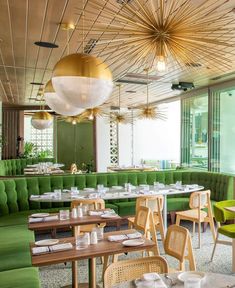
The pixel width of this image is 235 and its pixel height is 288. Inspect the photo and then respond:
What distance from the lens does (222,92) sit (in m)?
7.55

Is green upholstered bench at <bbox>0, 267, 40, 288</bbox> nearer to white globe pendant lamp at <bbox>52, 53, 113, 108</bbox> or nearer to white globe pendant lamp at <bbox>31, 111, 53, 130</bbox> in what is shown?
white globe pendant lamp at <bbox>52, 53, 113, 108</bbox>

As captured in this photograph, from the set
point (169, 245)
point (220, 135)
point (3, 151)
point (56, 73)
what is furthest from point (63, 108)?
point (3, 151)

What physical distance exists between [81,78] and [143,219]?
1791 millimetres

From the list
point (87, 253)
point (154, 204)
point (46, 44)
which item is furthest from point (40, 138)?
point (87, 253)

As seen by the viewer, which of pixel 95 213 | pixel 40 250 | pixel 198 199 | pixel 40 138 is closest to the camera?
pixel 40 250

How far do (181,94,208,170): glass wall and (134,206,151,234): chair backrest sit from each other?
16.1ft

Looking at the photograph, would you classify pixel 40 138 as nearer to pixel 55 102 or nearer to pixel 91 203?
pixel 91 203

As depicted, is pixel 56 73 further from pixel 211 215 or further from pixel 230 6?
pixel 211 215

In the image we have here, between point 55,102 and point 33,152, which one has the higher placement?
point 55,102

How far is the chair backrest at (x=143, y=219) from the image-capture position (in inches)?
133

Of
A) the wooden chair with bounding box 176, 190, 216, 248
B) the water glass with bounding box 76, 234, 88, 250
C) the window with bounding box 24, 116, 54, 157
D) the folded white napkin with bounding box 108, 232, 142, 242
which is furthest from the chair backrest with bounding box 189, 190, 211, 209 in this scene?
the window with bounding box 24, 116, 54, 157

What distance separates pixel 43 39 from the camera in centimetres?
424

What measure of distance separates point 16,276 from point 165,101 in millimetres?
8735

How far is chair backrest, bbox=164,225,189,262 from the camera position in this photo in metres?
2.33
